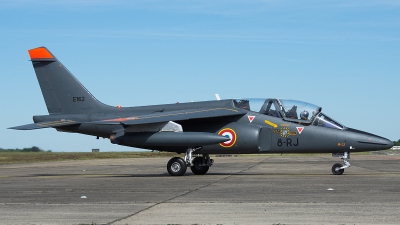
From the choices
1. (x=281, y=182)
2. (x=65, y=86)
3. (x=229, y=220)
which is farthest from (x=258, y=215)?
(x=65, y=86)

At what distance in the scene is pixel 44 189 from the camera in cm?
1620

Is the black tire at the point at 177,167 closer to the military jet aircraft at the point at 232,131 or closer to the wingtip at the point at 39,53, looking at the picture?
the military jet aircraft at the point at 232,131

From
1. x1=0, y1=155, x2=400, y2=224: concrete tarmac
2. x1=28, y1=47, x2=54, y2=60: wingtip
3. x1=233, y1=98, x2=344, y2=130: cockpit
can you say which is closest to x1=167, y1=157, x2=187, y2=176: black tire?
x1=233, y1=98, x2=344, y2=130: cockpit

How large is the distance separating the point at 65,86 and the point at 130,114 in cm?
309

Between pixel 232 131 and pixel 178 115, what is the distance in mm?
1973

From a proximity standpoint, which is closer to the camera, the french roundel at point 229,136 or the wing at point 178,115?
the wing at point 178,115

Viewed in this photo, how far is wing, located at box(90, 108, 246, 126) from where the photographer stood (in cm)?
2091

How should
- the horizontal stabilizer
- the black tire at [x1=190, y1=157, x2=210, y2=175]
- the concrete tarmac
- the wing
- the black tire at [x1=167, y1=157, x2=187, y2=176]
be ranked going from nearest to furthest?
the concrete tarmac → the wing → the black tire at [x1=167, y1=157, x2=187, y2=176] → the black tire at [x1=190, y1=157, x2=210, y2=175] → the horizontal stabilizer

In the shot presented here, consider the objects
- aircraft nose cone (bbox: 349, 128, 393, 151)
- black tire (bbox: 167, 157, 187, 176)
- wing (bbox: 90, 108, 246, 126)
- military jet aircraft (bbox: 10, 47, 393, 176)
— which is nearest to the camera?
aircraft nose cone (bbox: 349, 128, 393, 151)

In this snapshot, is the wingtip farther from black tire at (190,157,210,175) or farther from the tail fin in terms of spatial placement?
black tire at (190,157,210,175)

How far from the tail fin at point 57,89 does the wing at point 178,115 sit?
2494 mm

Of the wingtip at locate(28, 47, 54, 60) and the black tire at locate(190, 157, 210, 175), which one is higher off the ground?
the wingtip at locate(28, 47, 54, 60)

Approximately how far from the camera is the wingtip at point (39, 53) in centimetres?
2406

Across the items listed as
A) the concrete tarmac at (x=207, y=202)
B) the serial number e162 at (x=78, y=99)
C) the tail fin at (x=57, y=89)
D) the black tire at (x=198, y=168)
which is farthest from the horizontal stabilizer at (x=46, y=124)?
the concrete tarmac at (x=207, y=202)
